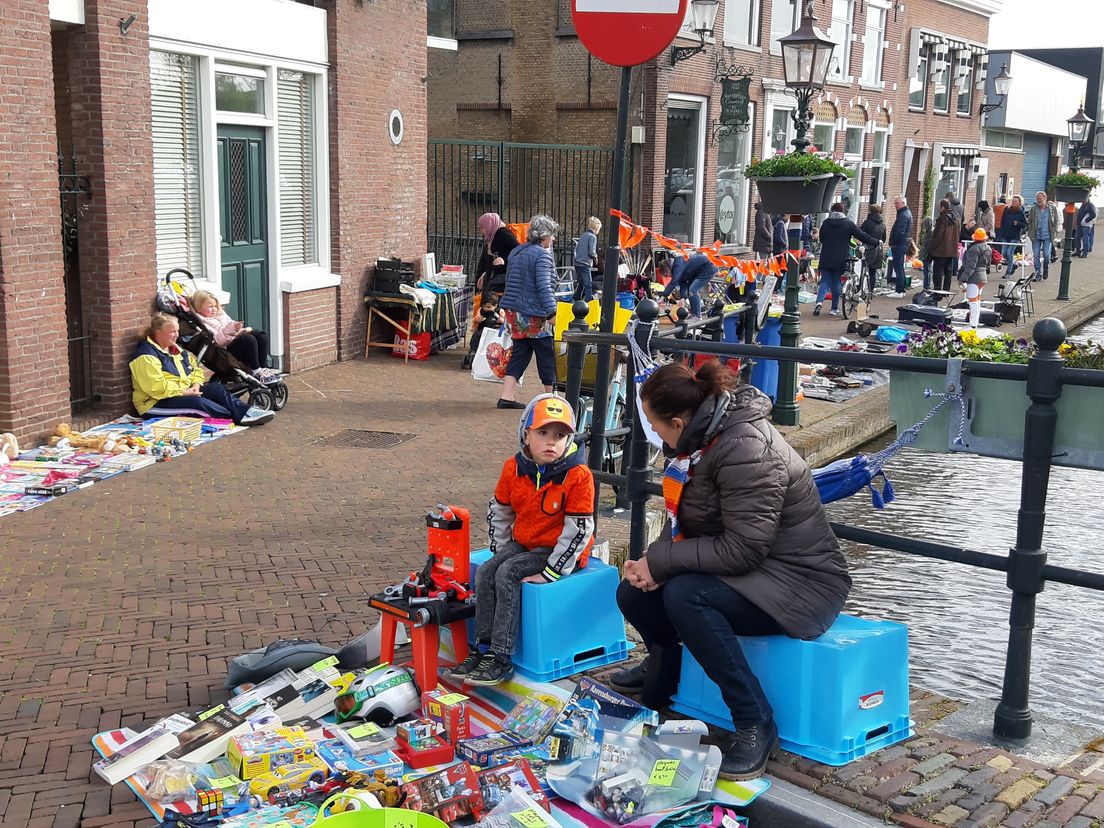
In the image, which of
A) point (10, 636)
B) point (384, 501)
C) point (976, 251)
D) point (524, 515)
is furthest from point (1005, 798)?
point (976, 251)

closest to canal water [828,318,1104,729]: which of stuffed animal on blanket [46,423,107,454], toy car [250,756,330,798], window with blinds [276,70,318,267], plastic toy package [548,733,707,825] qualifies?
plastic toy package [548,733,707,825]

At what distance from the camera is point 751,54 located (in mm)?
22516

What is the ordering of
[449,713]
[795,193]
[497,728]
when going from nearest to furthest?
[449,713] → [497,728] → [795,193]

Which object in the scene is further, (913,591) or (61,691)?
(913,591)

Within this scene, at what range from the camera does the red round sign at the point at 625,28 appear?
15.9 feet

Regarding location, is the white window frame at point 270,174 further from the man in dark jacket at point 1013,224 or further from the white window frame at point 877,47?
the white window frame at point 877,47

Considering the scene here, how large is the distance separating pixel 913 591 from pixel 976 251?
464 inches

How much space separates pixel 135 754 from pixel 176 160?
7755 mm

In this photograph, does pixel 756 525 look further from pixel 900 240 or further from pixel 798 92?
pixel 900 240

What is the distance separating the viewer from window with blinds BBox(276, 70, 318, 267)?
481 inches

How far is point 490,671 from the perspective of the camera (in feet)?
14.6

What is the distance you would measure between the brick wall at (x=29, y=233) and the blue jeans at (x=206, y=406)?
0.89 meters

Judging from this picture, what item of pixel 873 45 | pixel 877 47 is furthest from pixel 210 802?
pixel 877 47

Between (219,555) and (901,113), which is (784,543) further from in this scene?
(901,113)
